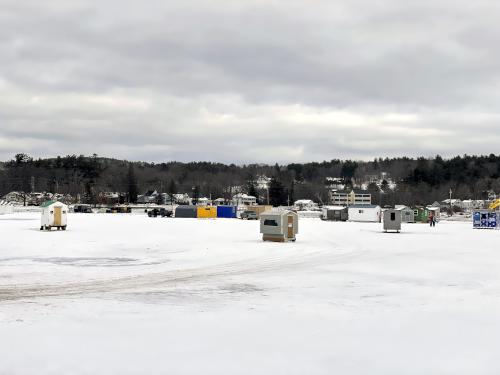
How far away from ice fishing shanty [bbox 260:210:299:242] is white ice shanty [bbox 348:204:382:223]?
42.3m

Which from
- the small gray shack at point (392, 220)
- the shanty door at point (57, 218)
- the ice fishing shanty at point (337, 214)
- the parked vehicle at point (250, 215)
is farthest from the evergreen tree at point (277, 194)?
the shanty door at point (57, 218)

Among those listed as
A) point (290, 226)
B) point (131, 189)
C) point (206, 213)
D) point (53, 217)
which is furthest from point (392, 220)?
point (131, 189)

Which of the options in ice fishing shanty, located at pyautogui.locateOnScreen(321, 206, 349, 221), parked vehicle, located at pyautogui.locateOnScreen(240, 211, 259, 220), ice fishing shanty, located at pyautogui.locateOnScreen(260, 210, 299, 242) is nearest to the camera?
ice fishing shanty, located at pyautogui.locateOnScreen(260, 210, 299, 242)

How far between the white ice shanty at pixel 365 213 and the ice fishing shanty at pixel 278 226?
4234cm

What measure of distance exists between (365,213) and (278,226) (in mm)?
44545

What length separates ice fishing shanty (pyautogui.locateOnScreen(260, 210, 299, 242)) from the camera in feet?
106

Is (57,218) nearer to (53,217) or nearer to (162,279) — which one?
(53,217)

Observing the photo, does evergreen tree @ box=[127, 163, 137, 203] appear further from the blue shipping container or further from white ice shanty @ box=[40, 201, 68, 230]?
white ice shanty @ box=[40, 201, 68, 230]

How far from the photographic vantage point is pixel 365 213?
7481cm

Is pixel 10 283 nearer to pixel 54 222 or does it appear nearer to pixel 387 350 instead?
pixel 387 350

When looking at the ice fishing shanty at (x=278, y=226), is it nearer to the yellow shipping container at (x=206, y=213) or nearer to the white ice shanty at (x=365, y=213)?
the white ice shanty at (x=365, y=213)

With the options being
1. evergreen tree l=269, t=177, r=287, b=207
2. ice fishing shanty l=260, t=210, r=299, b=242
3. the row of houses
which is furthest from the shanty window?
the row of houses

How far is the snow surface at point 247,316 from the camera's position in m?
8.03

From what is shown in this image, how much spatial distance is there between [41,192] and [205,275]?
194m
